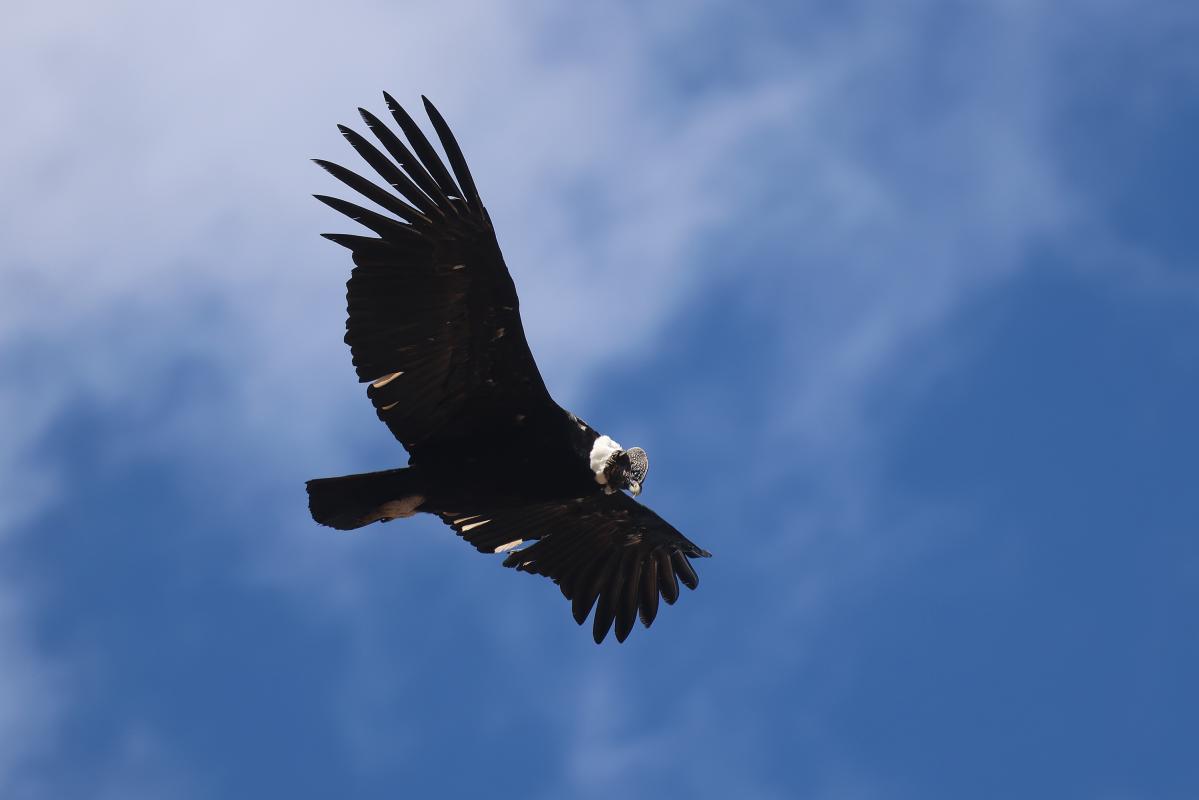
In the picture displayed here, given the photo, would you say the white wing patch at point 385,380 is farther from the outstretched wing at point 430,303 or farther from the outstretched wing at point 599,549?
the outstretched wing at point 599,549

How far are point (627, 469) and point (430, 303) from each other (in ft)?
8.34

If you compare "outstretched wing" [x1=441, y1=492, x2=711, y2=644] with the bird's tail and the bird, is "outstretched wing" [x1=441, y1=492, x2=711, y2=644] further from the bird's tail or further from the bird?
the bird's tail

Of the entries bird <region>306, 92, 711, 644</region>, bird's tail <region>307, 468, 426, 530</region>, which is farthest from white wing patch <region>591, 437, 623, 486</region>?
bird's tail <region>307, 468, 426, 530</region>

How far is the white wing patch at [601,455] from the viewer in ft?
51.3

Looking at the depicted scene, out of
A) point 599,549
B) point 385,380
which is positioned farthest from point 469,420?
point 599,549

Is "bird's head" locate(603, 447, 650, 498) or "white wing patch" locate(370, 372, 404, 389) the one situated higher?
"bird's head" locate(603, 447, 650, 498)

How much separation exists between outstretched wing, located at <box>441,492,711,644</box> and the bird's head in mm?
617

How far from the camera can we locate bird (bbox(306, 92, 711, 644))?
14453 mm

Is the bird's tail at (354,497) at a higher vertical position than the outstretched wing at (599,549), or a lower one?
lower

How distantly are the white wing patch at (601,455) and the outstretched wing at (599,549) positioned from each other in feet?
2.14

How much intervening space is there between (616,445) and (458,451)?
1.53m

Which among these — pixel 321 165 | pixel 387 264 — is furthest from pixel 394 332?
pixel 321 165

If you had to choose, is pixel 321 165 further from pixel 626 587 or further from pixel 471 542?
pixel 626 587

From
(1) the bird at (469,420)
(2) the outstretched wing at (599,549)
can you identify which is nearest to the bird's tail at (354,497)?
(1) the bird at (469,420)
